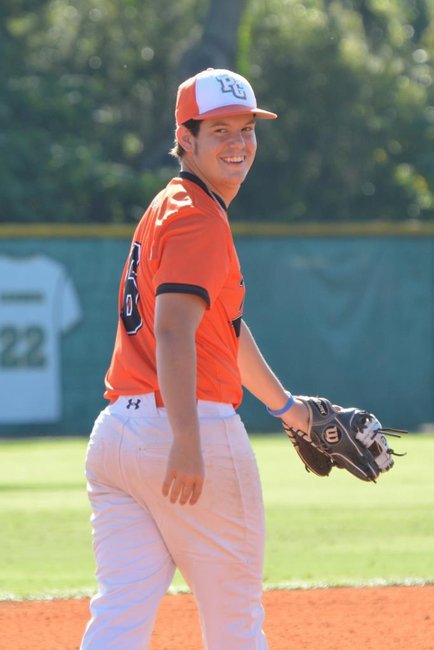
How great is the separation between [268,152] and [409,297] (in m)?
10.2

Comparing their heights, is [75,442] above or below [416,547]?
below

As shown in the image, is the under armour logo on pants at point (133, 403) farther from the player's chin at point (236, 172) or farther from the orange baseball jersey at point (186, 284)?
the player's chin at point (236, 172)

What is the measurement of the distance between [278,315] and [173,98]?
11.3 metres

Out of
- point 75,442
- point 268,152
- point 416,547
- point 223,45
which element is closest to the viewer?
point 416,547

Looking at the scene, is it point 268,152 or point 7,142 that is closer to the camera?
point 7,142

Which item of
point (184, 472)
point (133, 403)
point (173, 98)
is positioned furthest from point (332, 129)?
point (184, 472)

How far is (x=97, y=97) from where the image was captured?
26906mm

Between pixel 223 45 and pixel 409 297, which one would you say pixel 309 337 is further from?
pixel 223 45

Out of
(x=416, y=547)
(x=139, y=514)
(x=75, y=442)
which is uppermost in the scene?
(x=139, y=514)

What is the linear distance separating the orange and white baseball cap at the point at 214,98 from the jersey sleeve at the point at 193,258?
12.5 inches

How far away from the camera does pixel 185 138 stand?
3.67 meters

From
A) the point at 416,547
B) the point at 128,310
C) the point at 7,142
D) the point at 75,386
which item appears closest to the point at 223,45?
the point at 7,142

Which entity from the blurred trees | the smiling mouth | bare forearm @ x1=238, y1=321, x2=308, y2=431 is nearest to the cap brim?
the smiling mouth

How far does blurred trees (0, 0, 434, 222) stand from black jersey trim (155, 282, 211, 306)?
19.6m
